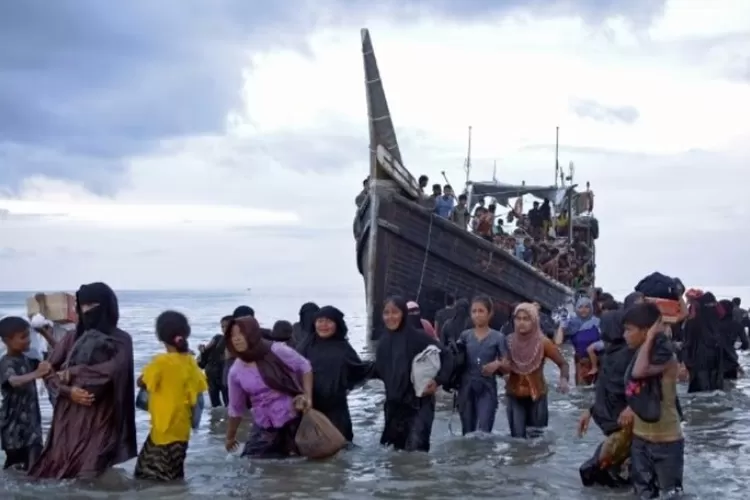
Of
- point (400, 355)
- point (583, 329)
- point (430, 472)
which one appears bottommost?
point (430, 472)

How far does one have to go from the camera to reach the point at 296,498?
6.62m

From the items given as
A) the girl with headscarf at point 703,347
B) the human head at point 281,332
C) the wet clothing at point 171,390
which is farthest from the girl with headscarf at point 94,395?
the girl with headscarf at point 703,347

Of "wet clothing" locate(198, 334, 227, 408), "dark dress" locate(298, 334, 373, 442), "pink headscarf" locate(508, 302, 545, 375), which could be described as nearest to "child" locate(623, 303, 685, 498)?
"pink headscarf" locate(508, 302, 545, 375)

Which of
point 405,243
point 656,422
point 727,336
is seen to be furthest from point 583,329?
point 405,243

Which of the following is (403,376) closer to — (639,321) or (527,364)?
(527,364)

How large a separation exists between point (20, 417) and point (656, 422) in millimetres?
4232

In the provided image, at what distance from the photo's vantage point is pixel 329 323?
24.7 feet

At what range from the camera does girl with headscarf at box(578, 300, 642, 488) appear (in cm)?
620

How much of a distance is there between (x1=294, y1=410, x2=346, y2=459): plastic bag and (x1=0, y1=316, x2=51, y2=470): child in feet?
5.98

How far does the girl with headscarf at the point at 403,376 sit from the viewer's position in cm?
752

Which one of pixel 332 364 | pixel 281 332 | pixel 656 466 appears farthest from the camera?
pixel 281 332

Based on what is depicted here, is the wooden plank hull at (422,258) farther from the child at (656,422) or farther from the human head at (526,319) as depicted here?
the child at (656,422)

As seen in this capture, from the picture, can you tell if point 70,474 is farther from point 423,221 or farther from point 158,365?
point 423,221

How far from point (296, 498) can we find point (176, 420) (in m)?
0.96
